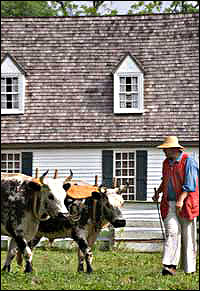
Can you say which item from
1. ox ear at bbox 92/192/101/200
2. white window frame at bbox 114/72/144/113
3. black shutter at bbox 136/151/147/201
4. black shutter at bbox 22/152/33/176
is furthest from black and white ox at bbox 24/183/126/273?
white window frame at bbox 114/72/144/113

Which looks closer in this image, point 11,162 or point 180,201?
point 180,201

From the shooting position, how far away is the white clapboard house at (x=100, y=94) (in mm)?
26797

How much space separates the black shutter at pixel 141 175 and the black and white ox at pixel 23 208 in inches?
637

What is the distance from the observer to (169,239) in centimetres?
1260

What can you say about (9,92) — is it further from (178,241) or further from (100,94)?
(178,241)

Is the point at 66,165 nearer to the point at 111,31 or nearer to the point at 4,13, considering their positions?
the point at 111,31

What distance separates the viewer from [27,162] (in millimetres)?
27000

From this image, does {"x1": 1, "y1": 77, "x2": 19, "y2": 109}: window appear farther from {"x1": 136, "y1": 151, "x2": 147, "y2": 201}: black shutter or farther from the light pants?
the light pants

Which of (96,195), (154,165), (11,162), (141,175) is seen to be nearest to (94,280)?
(96,195)

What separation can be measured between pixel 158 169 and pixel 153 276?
1384 centimetres

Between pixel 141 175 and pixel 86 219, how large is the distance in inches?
594

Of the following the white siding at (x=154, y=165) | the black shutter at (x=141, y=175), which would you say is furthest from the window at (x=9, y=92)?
the white siding at (x=154, y=165)

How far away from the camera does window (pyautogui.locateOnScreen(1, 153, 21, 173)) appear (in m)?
27.1

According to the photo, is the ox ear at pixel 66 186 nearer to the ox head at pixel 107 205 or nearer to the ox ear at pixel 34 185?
the ox ear at pixel 34 185
